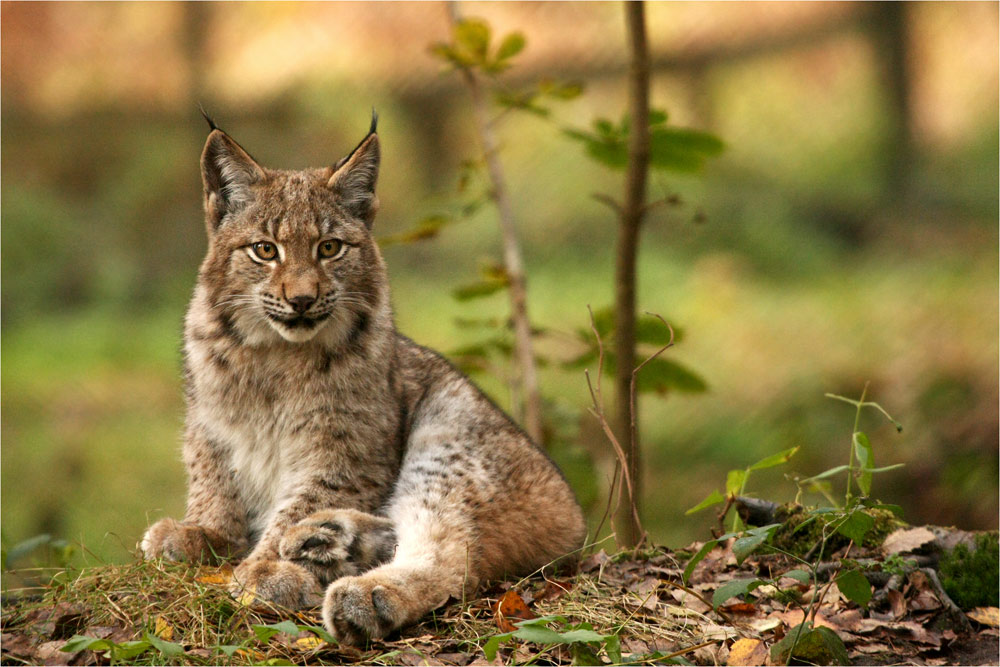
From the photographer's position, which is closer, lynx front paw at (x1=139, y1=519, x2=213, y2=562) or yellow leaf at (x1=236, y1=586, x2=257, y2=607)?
yellow leaf at (x1=236, y1=586, x2=257, y2=607)

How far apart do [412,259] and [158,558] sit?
4363 millimetres

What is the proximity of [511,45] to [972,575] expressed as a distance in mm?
2547

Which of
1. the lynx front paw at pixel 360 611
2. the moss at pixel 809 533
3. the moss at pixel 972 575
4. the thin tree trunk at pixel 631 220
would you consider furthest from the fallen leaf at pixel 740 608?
the lynx front paw at pixel 360 611

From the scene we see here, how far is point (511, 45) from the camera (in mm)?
4035

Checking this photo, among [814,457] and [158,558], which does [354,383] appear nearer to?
[158,558]

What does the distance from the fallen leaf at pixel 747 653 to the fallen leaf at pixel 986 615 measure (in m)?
0.83

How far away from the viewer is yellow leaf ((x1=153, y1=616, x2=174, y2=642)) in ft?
8.22

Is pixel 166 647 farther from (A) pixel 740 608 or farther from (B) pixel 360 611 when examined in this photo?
(A) pixel 740 608

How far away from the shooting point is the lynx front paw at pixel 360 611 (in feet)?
8.11

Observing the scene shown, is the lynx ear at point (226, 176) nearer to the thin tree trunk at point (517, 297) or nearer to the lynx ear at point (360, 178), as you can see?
the lynx ear at point (360, 178)

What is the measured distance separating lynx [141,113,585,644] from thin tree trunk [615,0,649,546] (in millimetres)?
665

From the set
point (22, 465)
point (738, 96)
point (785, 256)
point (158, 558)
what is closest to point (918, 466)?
A: point (785, 256)

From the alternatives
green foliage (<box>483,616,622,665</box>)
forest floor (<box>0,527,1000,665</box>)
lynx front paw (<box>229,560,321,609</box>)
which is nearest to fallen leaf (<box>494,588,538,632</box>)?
forest floor (<box>0,527,1000,665</box>)

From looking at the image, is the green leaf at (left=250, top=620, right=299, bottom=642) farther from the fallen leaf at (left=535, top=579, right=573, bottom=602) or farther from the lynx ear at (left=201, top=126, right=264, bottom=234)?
the lynx ear at (left=201, top=126, right=264, bottom=234)
